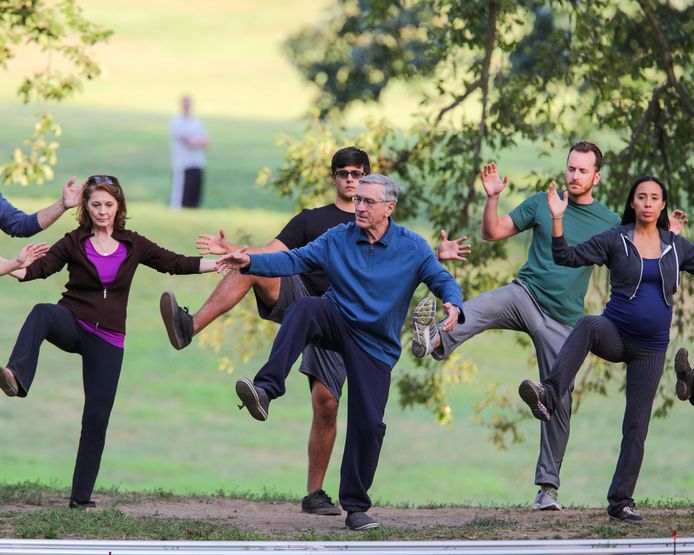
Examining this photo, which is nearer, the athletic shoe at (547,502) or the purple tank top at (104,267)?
the purple tank top at (104,267)

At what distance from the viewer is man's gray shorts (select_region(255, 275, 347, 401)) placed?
29.2 feet

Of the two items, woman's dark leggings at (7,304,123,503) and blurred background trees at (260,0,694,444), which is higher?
blurred background trees at (260,0,694,444)

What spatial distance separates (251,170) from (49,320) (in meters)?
34.5

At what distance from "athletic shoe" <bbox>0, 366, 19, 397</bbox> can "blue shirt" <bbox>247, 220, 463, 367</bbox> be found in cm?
134

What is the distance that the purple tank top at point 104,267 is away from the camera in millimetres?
8320

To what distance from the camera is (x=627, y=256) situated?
794cm

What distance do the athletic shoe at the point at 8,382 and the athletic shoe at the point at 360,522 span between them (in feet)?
6.20

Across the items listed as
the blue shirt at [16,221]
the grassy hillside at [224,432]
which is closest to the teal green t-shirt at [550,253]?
the blue shirt at [16,221]

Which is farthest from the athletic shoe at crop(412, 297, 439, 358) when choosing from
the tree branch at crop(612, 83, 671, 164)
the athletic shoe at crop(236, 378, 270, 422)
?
the tree branch at crop(612, 83, 671, 164)

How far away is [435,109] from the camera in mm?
13414

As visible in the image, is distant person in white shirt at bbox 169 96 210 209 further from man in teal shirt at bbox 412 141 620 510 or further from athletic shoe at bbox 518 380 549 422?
athletic shoe at bbox 518 380 549 422

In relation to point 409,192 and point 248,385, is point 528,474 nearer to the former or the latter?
point 409,192

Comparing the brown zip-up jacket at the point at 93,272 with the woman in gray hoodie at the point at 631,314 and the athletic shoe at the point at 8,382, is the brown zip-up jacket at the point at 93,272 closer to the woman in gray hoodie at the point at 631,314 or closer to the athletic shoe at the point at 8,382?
the athletic shoe at the point at 8,382

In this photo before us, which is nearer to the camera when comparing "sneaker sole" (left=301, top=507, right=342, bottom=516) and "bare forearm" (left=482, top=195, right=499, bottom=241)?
"bare forearm" (left=482, top=195, right=499, bottom=241)
